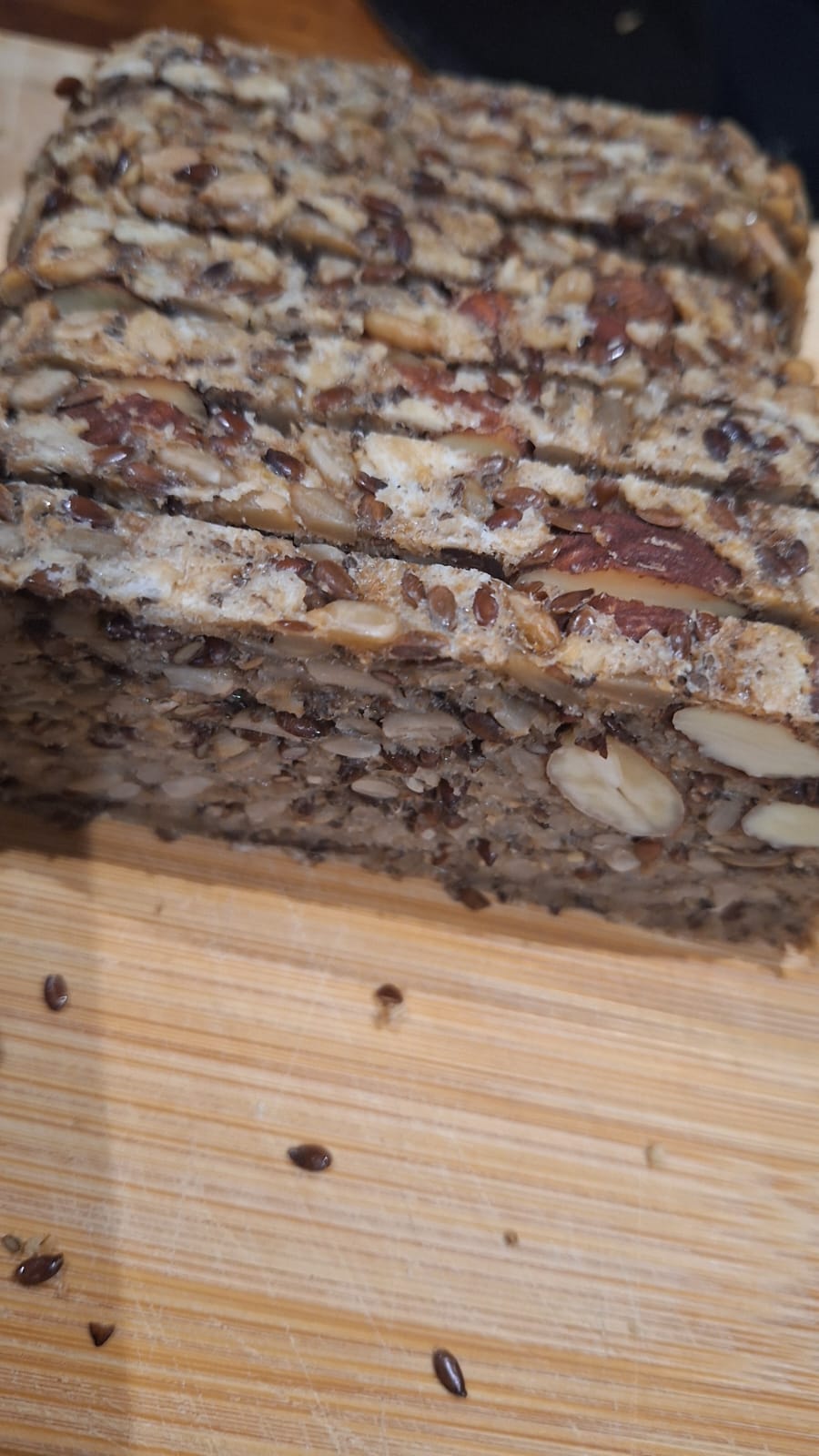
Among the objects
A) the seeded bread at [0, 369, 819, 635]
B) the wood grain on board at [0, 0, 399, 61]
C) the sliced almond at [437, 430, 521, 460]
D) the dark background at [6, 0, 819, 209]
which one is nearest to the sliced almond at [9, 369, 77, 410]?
the seeded bread at [0, 369, 819, 635]

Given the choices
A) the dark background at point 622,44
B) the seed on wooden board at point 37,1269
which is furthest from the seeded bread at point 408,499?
the dark background at point 622,44

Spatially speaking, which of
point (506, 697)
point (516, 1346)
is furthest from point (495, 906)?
point (516, 1346)

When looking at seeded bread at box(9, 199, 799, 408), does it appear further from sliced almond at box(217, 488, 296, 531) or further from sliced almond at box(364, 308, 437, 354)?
sliced almond at box(217, 488, 296, 531)

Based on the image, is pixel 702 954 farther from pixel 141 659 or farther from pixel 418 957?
pixel 141 659

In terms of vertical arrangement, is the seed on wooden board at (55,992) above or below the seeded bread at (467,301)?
below

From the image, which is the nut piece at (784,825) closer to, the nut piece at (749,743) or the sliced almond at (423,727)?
the nut piece at (749,743)

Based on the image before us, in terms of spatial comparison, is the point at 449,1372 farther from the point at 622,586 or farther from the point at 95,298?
the point at 95,298
